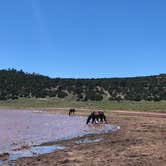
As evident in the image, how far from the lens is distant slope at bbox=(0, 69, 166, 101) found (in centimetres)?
9919

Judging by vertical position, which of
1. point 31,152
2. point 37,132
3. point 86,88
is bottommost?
point 31,152

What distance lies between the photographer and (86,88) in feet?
365

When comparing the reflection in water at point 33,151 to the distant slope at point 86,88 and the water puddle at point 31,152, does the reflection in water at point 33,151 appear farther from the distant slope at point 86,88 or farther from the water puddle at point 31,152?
the distant slope at point 86,88

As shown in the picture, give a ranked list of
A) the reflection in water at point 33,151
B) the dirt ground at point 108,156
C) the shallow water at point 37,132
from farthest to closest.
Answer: the shallow water at point 37,132 < the reflection in water at point 33,151 < the dirt ground at point 108,156

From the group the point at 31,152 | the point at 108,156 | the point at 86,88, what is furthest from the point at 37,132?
the point at 86,88

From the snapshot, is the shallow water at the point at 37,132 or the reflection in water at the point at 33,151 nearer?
the reflection in water at the point at 33,151

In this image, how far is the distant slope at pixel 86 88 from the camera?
99.2 meters

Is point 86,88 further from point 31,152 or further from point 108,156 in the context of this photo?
point 108,156

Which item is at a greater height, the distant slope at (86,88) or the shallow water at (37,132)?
the distant slope at (86,88)

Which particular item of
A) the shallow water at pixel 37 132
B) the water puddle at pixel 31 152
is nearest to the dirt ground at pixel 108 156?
the water puddle at pixel 31 152

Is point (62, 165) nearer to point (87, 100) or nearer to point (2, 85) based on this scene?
point (87, 100)

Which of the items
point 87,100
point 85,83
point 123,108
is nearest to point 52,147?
point 123,108

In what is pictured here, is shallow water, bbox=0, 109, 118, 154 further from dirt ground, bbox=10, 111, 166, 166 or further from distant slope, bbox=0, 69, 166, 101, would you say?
distant slope, bbox=0, 69, 166, 101

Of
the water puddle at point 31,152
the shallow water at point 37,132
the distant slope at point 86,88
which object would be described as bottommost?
the water puddle at point 31,152
